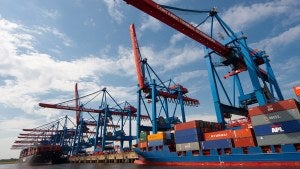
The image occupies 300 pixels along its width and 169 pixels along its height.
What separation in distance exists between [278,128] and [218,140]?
758 centimetres

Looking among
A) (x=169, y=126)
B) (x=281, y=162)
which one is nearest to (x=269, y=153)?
(x=281, y=162)

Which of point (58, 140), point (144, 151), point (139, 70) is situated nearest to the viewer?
point (144, 151)

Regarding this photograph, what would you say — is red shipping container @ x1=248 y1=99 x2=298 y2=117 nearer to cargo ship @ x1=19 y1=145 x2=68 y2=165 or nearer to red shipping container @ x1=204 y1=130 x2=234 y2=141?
red shipping container @ x1=204 y1=130 x2=234 y2=141

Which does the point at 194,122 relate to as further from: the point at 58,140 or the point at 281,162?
the point at 58,140

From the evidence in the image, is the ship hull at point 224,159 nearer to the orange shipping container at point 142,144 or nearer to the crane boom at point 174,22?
the orange shipping container at point 142,144

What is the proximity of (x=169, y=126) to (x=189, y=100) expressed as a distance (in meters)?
10.6

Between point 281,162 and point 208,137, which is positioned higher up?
point 208,137

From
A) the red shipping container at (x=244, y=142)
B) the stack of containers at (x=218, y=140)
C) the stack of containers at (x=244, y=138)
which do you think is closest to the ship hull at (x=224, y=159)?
the red shipping container at (x=244, y=142)

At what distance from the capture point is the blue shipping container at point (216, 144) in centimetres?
2742

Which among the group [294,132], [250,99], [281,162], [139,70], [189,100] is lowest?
[281,162]

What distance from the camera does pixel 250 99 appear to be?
33969mm

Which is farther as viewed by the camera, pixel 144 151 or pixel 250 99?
pixel 144 151

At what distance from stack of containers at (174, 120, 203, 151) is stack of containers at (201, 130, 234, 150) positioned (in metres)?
0.97

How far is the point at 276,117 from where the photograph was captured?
2359cm
